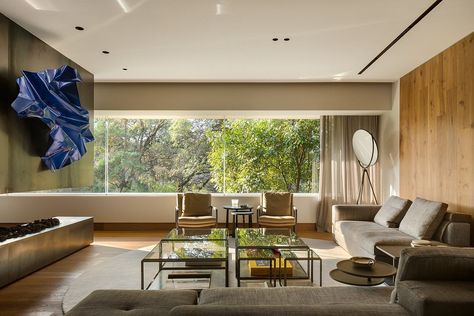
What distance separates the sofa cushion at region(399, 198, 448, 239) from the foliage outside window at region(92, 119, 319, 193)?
2.86 m

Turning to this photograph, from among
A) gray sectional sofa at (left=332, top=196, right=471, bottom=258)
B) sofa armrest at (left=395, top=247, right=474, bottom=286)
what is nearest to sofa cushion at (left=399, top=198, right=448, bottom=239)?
gray sectional sofa at (left=332, top=196, right=471, bottom=258)

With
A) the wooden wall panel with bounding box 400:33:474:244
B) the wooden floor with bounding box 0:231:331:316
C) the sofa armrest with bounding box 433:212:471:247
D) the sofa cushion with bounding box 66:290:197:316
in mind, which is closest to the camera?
the sofa cushion with bounding box 66:290:197:316

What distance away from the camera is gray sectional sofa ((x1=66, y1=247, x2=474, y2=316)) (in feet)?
5.02

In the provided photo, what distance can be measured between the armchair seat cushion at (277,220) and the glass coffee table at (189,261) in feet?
5.17

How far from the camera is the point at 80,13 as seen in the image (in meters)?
3.44

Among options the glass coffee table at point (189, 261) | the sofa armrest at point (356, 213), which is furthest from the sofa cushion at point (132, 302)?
the sofa armrest at point (356, 213)

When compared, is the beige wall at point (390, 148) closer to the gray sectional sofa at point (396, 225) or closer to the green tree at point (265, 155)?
the gray sectional sofa at point (396, 225)

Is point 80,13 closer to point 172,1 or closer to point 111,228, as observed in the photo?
point 172,1

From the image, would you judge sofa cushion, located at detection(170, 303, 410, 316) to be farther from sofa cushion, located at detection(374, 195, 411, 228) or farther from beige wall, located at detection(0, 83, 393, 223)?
beige wall, located at detection(0, 83, 393, 223)

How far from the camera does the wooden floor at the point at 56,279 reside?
3.01 metres

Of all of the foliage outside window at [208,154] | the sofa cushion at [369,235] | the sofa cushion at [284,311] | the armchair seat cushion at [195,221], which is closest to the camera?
the sofa cushion at [284,311]

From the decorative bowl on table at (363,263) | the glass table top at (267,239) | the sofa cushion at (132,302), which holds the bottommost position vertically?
the glass table top at (267,239)

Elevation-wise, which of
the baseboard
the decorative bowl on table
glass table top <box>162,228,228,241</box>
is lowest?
the baseboard

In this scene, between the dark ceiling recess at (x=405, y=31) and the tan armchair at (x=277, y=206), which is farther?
the tan armchair at (x=277, y=206)
